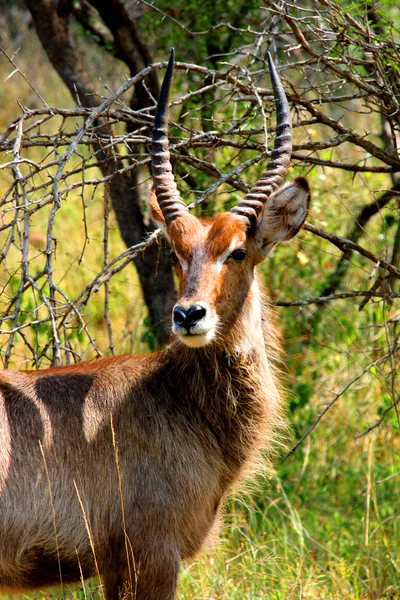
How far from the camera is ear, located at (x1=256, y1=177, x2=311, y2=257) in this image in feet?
16.5

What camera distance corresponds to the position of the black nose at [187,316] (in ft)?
14.4

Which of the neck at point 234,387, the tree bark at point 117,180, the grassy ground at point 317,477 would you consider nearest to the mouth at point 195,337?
the neck at point 234,387

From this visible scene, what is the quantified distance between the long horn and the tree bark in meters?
2.32

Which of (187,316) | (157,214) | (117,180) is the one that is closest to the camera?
(187,316)

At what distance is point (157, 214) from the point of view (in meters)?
5.31

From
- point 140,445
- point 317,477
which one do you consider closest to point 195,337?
point 140,445

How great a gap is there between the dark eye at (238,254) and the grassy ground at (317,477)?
0.87 metres

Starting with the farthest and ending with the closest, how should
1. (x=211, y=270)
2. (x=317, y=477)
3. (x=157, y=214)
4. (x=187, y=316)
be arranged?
1. (x=317, y=477)
2. (x=157, y=214)
3. (x=211, y=270)
4. (x=187, y=316)

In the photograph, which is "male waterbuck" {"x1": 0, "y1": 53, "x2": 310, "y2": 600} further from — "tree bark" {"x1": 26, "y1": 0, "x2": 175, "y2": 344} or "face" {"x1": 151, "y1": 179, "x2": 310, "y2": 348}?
"tree bark" {"x1": 26, "y1": 0, "x2": 175, "y2": 344}

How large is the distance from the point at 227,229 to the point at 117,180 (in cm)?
269

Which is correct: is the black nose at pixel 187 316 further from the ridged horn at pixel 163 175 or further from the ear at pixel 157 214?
the ear at pixel 157 214

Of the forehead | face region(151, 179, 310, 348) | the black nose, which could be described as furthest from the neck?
the black nose

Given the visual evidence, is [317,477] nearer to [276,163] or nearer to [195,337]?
[195,337]

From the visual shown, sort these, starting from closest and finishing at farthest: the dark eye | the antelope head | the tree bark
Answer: the antelope head
the dark eye
the tree bark
